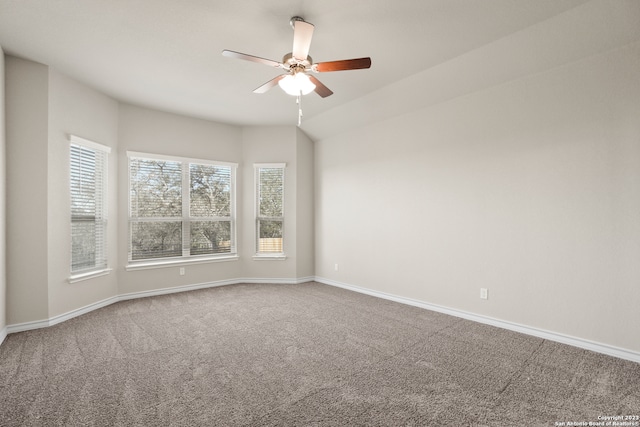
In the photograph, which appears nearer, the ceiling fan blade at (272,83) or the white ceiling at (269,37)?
the white ceiling at (269,37)

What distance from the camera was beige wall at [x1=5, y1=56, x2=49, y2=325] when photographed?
3469 mm

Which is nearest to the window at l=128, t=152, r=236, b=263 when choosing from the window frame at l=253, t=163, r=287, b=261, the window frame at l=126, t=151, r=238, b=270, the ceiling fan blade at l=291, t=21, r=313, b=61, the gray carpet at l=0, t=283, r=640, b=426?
the window frame at l=126, t=151, r=238, b=270

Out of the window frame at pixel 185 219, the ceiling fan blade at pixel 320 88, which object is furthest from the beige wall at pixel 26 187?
the ceiling fan blade at pixel 320 88

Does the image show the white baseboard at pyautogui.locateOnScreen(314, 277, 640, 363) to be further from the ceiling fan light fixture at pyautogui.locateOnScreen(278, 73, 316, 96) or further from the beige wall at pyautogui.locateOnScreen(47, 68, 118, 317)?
the beige wall at pyautogui.locateOnScreen(47, 68, 118, 317)

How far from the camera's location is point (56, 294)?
3793mm

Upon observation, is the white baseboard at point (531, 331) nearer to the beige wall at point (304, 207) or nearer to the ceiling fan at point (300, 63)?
the beige wall at point (304, 207)

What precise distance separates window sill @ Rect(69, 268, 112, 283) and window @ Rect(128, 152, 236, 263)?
0.47 meters

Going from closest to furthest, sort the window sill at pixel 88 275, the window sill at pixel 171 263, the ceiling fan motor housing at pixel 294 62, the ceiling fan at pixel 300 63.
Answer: the ceiling fan at pixel 300 63, the ceiling fan motor housing at pixel 294 62, the window sill at pixel 88 275, the window sill at pixel 171 263

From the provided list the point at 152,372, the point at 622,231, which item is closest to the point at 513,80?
the point at 622,231

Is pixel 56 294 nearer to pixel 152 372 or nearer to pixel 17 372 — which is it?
pixel 17 372

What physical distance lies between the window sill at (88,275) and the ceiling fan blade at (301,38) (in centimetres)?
386

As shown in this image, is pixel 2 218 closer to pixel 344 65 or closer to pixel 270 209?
pixel 270 209

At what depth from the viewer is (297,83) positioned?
2877mm

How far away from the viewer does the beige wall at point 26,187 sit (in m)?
3.47
